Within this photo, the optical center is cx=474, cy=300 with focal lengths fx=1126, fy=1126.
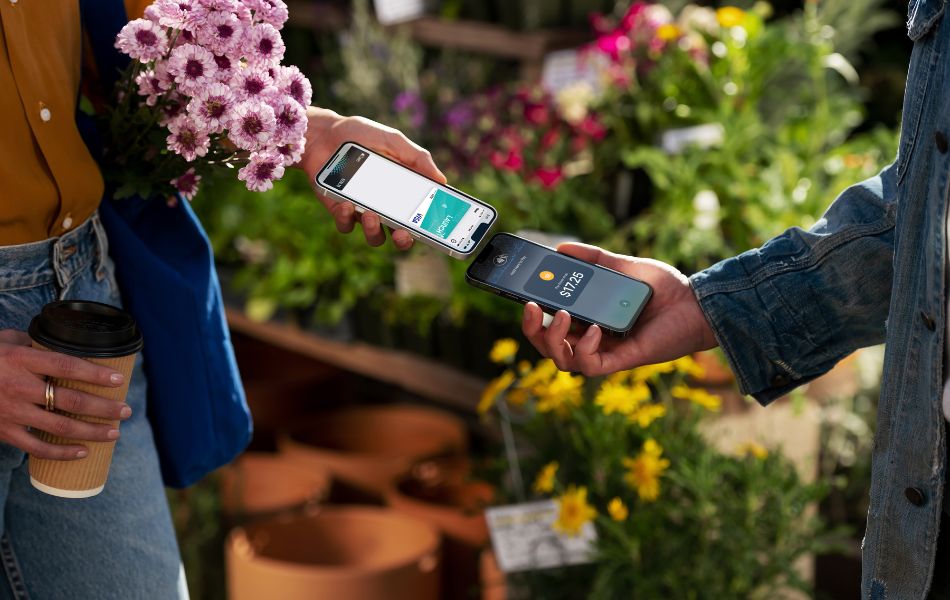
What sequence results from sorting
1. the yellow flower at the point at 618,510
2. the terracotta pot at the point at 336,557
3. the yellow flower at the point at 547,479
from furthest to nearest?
1. the terracotta pot at the point at 336,557
2. the yellow flower at the point at 547,479
3. the yellow flower at the point at 618,510

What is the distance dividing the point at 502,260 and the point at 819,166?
1.35 m

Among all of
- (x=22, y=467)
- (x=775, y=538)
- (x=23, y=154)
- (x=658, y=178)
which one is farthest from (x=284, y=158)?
(x=658, y=178)

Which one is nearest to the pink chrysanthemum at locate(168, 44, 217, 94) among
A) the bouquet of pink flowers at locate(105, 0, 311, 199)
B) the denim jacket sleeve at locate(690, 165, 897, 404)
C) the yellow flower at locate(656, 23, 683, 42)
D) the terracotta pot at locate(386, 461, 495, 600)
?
the bouquet of pink flowers at locate(105, 0, 311, 199)

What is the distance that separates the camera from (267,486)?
8.86 feet

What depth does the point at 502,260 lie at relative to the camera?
51.2 inches

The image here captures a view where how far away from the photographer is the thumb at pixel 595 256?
1.33m

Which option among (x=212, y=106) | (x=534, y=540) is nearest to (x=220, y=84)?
(x=212, y=106)

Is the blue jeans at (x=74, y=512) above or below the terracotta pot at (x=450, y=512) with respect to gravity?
above

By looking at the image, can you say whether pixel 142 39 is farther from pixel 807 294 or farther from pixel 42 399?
pixel 807 294

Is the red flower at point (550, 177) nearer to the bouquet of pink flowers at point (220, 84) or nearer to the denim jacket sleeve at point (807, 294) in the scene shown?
the denim jacket sleeve at point (807, 294)

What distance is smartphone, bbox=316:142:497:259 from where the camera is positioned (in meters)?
1.25

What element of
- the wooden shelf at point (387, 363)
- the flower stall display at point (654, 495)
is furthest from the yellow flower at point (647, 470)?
the wooden shelf at point (387, 363)

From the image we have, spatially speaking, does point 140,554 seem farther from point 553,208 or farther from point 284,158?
point 553,208

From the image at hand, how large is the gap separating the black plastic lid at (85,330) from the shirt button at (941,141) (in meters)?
0.76
